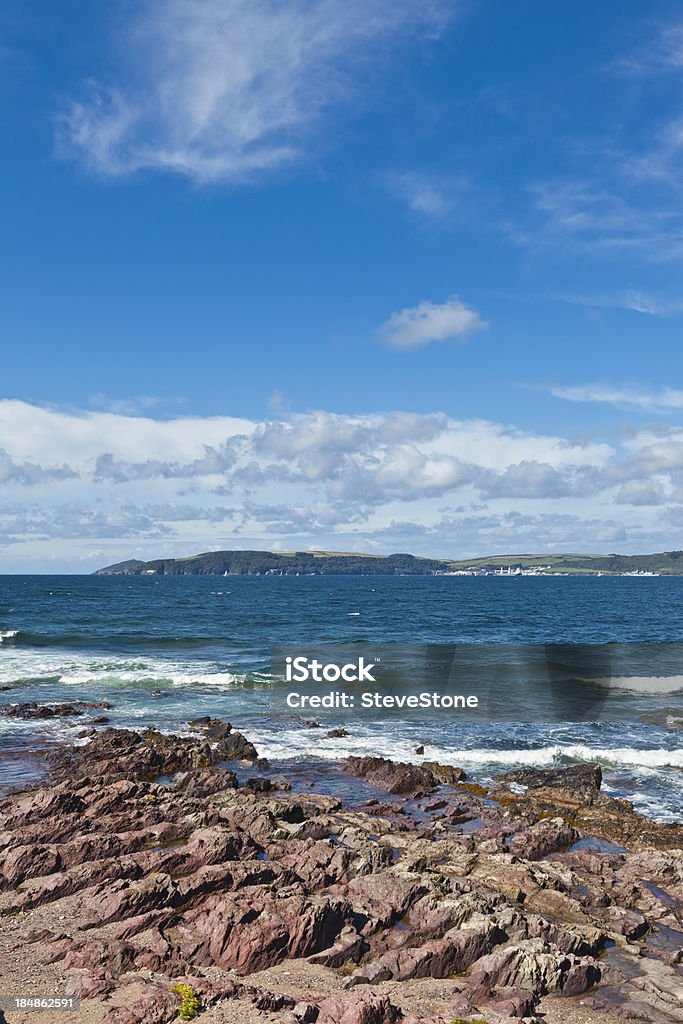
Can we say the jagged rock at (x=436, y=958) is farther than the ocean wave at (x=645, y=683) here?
No

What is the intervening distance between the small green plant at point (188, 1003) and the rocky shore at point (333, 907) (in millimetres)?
33

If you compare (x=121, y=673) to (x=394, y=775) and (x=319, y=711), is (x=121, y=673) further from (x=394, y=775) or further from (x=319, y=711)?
(x=394, y=775)

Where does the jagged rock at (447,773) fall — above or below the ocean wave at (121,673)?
above

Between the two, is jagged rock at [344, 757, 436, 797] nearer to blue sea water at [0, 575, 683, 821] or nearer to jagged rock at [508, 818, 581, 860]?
blue sea water at [0, 575, 683, 821]

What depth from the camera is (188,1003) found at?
11633 millimetres

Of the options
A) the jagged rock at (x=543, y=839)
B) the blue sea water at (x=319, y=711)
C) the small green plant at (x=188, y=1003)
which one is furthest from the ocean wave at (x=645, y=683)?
the small green plant at (x=188, y=1003)

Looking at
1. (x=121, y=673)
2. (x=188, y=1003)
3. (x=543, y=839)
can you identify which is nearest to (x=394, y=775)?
(x=543, y=839)

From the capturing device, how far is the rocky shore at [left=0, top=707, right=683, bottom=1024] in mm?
12492

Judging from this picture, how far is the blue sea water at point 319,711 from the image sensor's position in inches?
1214

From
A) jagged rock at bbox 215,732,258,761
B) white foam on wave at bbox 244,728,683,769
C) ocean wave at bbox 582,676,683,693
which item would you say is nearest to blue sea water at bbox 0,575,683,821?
white foam on wave at bbox 244,728,683,769

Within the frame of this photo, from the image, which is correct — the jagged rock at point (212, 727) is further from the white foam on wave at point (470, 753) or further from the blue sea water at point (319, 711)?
the white foam on wave at point (470, 753)

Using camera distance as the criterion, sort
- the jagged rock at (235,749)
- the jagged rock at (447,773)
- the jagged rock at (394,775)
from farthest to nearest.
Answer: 1. the jagged rock at (235,749)
2. the jagged rock at (447,773)
3. the jagged rock at (394,775)

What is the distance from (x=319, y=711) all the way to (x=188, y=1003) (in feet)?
98.3

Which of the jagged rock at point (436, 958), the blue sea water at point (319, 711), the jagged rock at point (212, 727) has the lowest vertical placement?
the blue sea water at point (319, 711)
